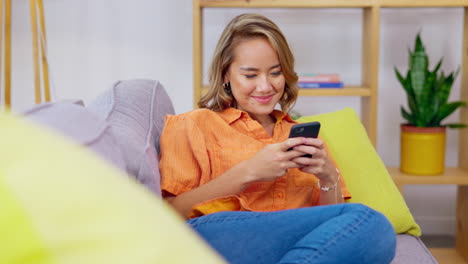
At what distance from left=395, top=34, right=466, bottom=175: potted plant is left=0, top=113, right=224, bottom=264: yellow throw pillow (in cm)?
220

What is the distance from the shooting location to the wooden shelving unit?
2.60m

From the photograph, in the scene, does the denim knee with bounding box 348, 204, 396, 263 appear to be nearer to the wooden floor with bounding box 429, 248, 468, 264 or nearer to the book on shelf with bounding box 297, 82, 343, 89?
the book on shelf with bounding box 297, 82, 343, 89

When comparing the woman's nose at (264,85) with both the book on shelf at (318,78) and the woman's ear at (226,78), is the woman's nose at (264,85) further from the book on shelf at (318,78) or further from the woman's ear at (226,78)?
the book on shelf at (318,78)

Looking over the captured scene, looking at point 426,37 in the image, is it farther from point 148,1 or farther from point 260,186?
point 260,186

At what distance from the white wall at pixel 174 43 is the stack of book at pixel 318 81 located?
372mm

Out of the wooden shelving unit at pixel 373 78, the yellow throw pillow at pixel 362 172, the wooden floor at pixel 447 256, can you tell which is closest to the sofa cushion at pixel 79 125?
the yellow throw pillow at pixel 362 172

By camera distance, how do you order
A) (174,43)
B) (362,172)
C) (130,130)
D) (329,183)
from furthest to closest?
(174,43) → (362,172) → (329,183) → (130,130)

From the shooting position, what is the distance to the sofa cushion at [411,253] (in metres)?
1.59

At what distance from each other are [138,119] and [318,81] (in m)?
1.35

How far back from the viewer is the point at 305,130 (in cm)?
149

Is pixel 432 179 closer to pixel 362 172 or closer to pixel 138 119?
pixel 362 172

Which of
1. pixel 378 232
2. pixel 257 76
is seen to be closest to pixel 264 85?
pixel 257 76

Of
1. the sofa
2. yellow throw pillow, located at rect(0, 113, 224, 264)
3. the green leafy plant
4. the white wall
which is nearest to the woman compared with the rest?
the sofa

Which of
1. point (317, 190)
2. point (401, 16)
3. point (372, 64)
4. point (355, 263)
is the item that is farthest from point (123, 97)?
point (401, 16)
